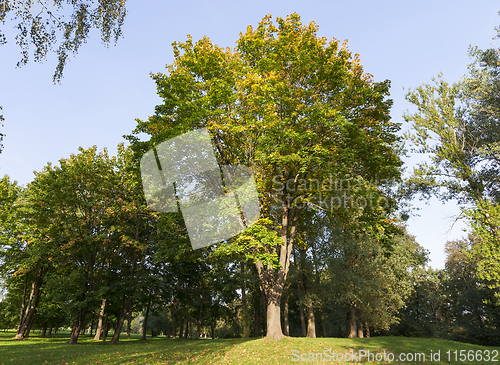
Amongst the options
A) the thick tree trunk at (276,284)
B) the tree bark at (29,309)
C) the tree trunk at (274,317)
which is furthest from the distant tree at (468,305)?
the tree bark at (29,309)

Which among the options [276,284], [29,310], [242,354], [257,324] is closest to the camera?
[242,354]

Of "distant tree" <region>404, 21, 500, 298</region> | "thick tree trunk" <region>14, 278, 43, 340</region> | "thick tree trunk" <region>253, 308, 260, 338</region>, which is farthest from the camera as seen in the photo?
"thick tree trunk" <region>253, 308, 260, 338</region>

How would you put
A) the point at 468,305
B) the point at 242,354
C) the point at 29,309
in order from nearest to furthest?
1. the point at 242,354
2. the point at 29,309
3. the point at 468,305

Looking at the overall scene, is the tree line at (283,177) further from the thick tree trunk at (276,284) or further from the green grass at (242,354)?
the green grass at (242,354)

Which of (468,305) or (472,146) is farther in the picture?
(468,305)

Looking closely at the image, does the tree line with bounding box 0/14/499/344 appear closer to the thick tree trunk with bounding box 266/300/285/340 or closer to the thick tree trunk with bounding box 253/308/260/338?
the thick tree trunk with bounding box 266/300/285/340

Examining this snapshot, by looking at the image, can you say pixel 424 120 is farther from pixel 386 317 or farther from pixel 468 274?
pixel 468 274

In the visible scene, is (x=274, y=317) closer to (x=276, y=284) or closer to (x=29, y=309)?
(x=276, y=284)

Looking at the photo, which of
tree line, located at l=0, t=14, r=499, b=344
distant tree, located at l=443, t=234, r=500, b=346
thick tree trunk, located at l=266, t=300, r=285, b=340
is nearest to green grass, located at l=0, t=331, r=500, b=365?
thick tree trunk, located at l=266, t=300, r=285, b=340

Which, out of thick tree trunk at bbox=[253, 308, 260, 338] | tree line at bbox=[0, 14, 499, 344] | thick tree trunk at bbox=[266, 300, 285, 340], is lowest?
thick tree trunk at bbox=[253, 308, 260, 338]

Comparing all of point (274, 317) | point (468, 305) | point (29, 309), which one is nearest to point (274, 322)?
point (274, 317)

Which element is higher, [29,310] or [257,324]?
[29,310]

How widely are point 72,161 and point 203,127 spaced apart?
13.6 m

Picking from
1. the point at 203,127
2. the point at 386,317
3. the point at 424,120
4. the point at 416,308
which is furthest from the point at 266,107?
the point at 416,308
